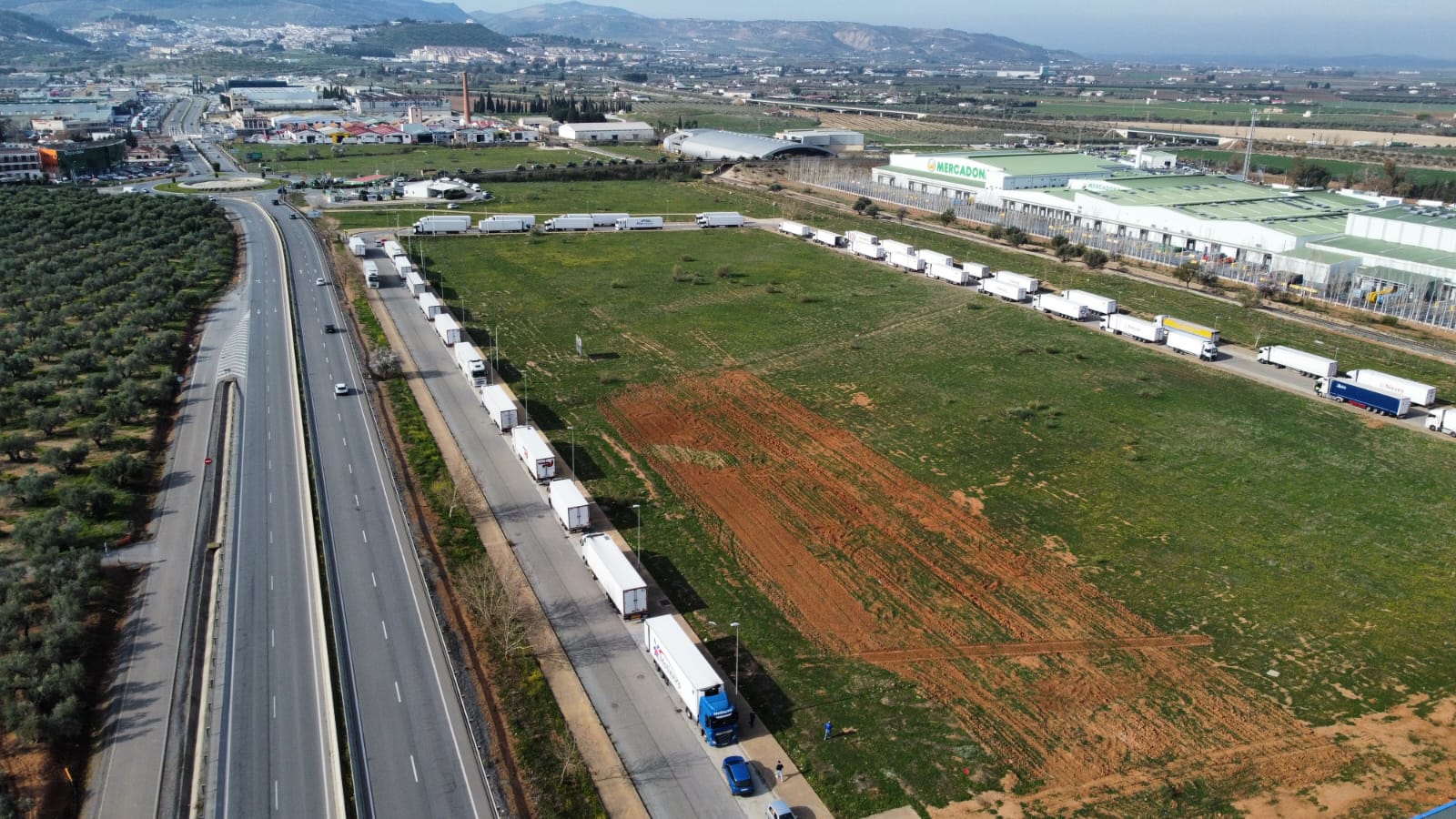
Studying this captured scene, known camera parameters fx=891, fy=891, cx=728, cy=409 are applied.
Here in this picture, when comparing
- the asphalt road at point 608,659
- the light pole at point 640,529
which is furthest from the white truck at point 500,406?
the light pole at point 640,529

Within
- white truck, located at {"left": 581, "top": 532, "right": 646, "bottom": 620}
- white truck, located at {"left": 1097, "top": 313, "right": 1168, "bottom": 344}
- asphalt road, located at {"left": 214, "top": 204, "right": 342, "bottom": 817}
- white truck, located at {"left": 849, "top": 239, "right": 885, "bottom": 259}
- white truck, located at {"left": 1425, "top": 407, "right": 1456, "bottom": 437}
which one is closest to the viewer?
asphalt road, located at {"left": 214, "top": 204, "right": 342, "bottom": 817}

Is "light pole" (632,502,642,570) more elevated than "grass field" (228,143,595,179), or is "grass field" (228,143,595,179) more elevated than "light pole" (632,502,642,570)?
"grass field" (228,143,595,179)

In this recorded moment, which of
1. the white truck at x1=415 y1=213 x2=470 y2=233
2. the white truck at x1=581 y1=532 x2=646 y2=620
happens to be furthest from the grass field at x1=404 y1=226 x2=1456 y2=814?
the white truck at x1=415 y1=213 x2=470 y2=233

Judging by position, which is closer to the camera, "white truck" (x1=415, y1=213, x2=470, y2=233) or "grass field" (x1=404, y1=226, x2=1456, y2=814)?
"grass field" (x1=404, y1=226, x2=1456, y2=814)

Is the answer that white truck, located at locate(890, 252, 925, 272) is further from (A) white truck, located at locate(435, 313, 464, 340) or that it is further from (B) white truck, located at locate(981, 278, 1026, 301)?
(A) white truck, located at locate(435, 313, 464, 340)

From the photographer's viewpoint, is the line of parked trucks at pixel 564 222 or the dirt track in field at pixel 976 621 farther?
the line of parked trucks at pixel 564 222

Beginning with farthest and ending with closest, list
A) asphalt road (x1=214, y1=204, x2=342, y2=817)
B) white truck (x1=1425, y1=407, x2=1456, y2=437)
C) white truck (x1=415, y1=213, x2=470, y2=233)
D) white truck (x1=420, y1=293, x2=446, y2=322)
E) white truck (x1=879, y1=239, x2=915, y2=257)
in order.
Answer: white truck (x1=415, y1=213, x2=470, y2=233), white truck (x1=879, y1=239, x2=915, y2=257), white truck (x1=420, y1=293, x2=446, y2=322), white truck (x1=1425, y1=407, x2=1456, y2=437), asphalt road (x1=214, y1=204, x2=342, y2=817)

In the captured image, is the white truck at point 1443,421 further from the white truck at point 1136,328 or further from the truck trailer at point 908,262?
the truck trailer at point 908,262
